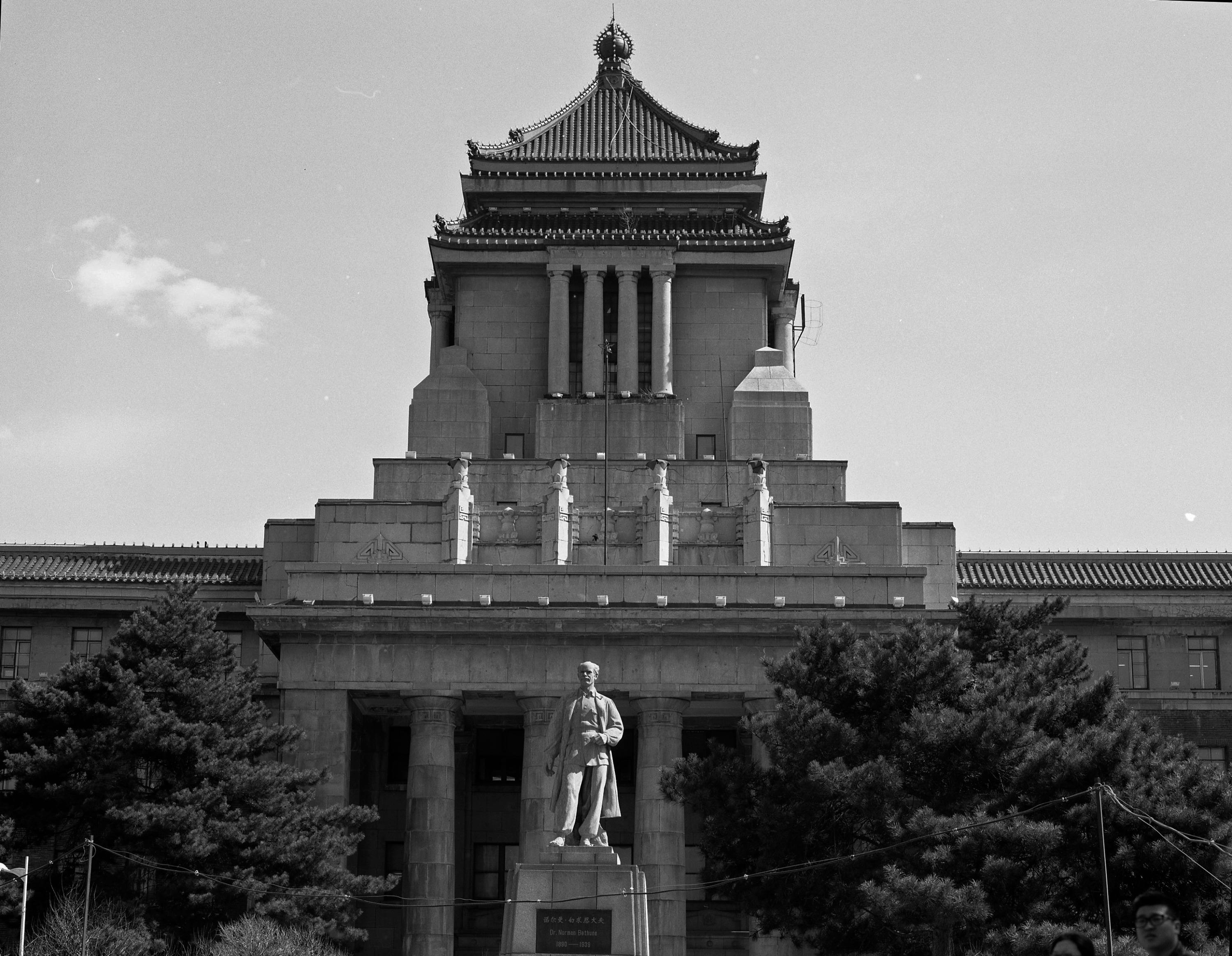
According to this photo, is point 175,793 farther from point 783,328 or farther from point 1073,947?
point 1073,947

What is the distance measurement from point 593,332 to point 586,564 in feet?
37.2

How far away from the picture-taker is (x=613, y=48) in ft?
243

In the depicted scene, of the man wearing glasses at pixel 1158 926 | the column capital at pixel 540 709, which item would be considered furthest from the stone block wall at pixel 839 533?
the man wearing glasses at pixel 1158 926

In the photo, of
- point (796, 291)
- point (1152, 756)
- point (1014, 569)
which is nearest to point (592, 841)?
point (1152, 756)

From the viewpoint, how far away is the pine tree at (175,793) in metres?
43.2

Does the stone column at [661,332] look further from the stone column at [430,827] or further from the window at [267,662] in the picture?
the window at [267,662]

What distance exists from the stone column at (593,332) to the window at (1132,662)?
18412mm

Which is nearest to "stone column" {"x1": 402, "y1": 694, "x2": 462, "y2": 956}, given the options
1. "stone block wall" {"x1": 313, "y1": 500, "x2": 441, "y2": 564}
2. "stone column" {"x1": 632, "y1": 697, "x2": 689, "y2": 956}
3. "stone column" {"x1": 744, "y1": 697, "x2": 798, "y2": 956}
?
"stone column" {"x1": 632, "y1": 697, "x2": 689, "y2": 956}

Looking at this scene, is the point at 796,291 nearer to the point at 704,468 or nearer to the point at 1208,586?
the point at 704,468

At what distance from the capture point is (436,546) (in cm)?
5606

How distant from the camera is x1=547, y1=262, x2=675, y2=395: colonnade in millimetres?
62688

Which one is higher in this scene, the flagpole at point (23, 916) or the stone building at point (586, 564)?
the stone building at point (586, 564)

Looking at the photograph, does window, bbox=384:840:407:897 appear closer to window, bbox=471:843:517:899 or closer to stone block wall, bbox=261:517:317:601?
window, bbox=471:843:517:899

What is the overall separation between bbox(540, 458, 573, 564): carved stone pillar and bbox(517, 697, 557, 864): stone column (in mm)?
4440
